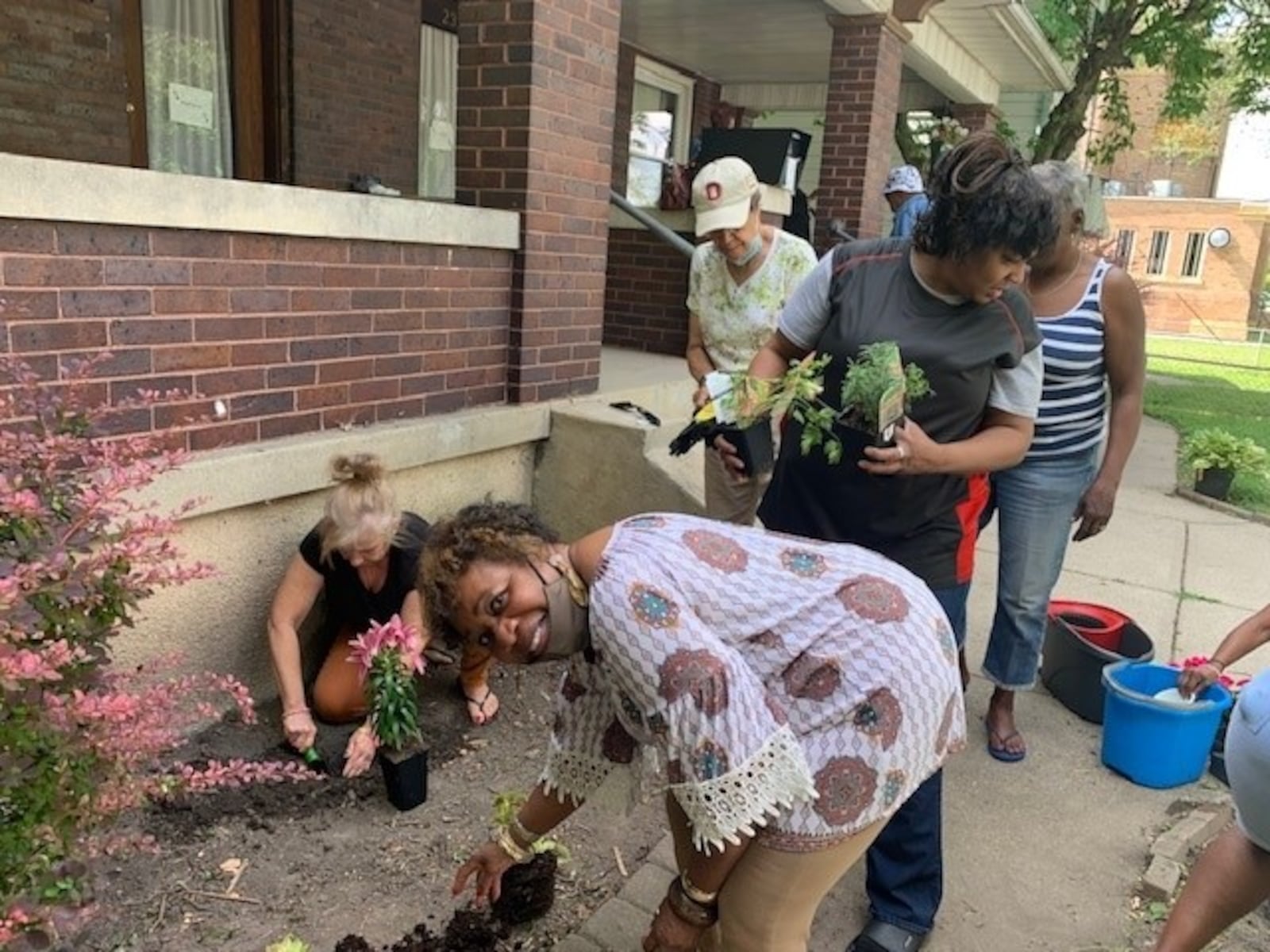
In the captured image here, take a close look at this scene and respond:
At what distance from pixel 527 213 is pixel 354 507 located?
1.77 meters

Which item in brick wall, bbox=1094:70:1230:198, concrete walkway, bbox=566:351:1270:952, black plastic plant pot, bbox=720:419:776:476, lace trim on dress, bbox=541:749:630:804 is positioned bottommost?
concrete walkway, bbox=566:351:1270:952

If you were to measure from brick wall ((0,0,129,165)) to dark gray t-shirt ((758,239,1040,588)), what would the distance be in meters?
5.10

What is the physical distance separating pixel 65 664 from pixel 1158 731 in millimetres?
3165

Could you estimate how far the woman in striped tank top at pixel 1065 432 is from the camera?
310cm

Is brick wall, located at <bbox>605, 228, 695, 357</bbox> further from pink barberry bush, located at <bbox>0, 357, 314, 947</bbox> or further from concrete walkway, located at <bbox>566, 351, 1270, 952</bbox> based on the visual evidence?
pink barberry bush, located at <bbox>0, 357, 314, 947</bbox>

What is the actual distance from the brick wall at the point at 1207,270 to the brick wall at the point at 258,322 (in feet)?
114

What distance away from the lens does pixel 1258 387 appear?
17.4 metres

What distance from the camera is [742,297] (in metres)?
3.91

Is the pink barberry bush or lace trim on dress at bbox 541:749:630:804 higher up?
the pink barberry bush

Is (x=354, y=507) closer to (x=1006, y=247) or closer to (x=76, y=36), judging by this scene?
(x=1006, y=247)

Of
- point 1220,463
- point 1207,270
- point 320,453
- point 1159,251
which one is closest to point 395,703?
point 320,453

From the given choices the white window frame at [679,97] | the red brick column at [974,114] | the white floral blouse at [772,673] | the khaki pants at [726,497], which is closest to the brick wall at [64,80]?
the khaki pants at [726,497]

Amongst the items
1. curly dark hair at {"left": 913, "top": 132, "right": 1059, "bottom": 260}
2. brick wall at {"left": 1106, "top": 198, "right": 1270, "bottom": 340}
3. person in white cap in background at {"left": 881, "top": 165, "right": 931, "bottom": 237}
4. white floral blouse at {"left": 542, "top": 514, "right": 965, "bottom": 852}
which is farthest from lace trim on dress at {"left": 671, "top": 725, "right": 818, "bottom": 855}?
brick wall at {"left": 1106, "top": 198, "right": 1270, "bottom": 340}

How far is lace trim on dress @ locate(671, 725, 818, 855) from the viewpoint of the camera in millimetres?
1587
